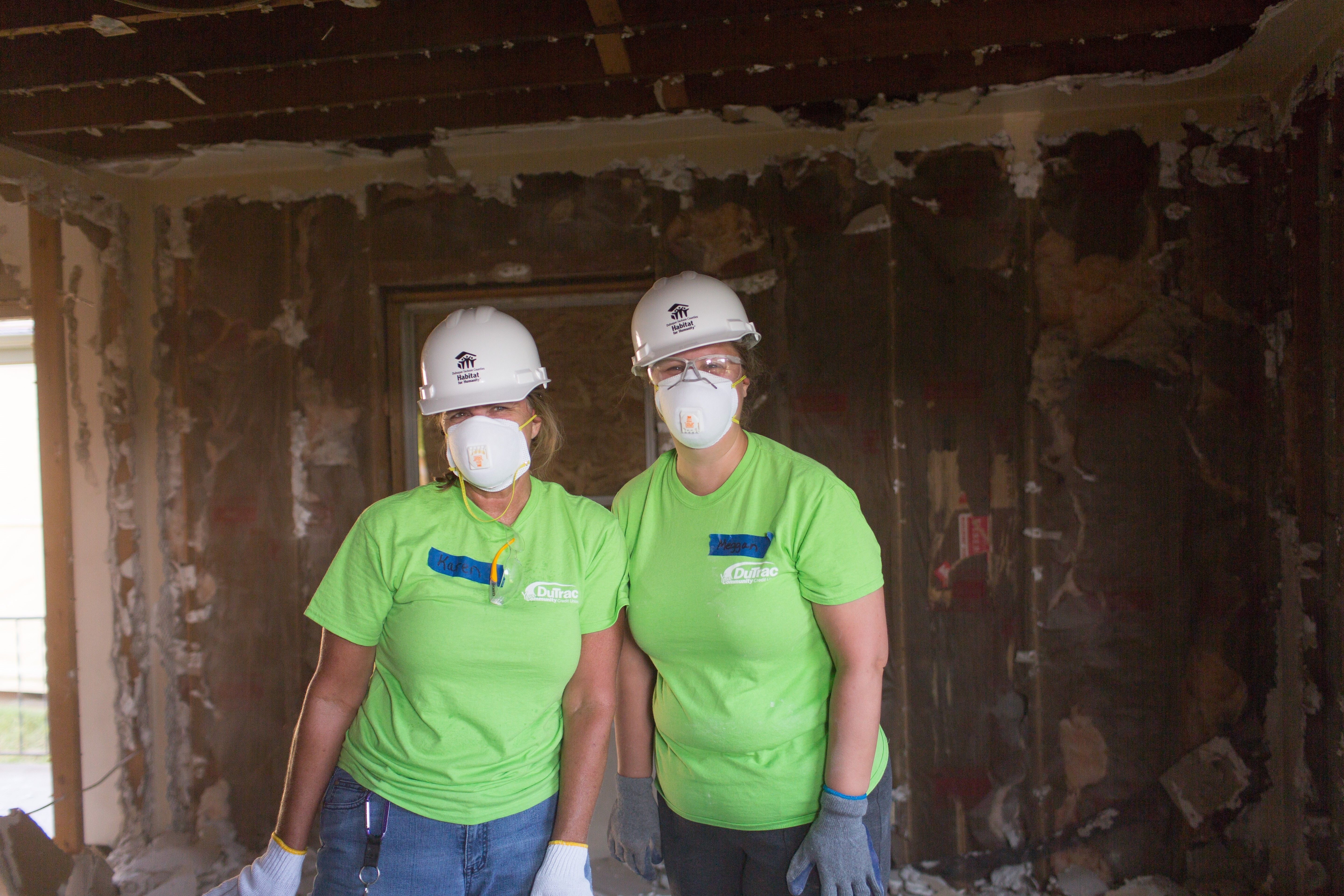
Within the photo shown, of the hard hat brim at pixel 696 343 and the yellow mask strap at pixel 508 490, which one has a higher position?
the hard hat brim at pixel 696 343

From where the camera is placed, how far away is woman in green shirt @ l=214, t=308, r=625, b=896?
52.0 inches

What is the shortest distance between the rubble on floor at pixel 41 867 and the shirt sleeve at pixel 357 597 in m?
2.14

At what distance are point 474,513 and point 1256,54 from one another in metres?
2.54

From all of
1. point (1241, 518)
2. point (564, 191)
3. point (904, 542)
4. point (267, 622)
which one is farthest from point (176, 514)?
point (1241, 518)

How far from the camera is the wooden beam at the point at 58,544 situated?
2.79 metres

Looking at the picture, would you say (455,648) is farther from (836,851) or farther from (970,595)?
(970,595)

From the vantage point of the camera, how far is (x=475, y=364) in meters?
1.46

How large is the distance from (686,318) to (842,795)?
2.95 ft

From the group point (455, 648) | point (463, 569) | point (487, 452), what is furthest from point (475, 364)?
point (455, 648)

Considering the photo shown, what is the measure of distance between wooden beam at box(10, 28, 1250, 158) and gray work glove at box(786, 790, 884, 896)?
1.99 m

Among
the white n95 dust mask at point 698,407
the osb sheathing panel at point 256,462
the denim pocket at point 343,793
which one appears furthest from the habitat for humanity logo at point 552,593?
the osb sheathing panel at point 256,462

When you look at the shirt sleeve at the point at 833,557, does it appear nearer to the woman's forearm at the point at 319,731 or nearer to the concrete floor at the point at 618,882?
the woman's forearm at the point at 319,731

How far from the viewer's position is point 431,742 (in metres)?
1.32

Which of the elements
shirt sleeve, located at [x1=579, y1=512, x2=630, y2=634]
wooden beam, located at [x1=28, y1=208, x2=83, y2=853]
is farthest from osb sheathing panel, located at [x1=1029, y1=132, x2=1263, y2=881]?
wooden beam, located at [x1=28, y1=208, x2=83, y2=853]
